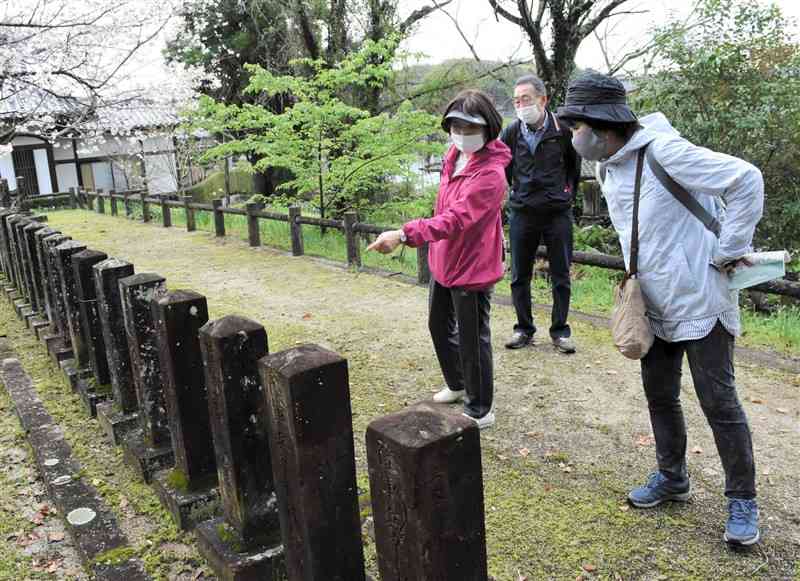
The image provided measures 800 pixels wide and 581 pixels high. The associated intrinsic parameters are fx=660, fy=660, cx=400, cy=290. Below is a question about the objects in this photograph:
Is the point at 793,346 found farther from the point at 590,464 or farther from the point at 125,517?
the point at 125,517

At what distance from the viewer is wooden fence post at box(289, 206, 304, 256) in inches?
382

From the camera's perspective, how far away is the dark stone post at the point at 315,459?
164 cm

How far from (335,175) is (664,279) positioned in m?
8.58

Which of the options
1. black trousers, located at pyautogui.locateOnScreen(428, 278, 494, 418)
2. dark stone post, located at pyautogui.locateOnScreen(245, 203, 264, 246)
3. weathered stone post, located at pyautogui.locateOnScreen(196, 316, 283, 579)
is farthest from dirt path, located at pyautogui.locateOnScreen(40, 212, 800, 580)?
dark stone post, located at pyautogui.locateOnScreen(245, 203, 264, 246)

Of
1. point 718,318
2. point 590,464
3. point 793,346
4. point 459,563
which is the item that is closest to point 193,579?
point 459,563

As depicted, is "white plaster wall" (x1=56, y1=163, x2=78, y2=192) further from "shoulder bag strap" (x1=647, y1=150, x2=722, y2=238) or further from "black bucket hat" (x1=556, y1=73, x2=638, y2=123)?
"shoulder bag strap" (x1=647, y1=150, x2=722, y2=238)

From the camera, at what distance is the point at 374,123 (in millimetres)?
10070

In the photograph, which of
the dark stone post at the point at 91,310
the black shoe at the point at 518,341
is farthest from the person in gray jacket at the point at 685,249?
the dark stone post at the point at 91,310

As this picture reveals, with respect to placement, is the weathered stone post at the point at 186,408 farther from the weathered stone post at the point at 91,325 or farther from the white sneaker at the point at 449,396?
the white sneaker at the point at 449,396

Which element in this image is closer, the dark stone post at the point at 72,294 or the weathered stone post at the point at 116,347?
the weathered stone post at the point at 116,347

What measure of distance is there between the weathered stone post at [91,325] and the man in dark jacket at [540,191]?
280cm

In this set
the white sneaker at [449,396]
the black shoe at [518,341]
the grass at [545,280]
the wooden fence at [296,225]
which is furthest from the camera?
the wooden fence at [296,225]

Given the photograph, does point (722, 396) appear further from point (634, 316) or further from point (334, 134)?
point (334, 134)

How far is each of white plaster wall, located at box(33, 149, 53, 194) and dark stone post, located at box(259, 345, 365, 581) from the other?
82.4ft
